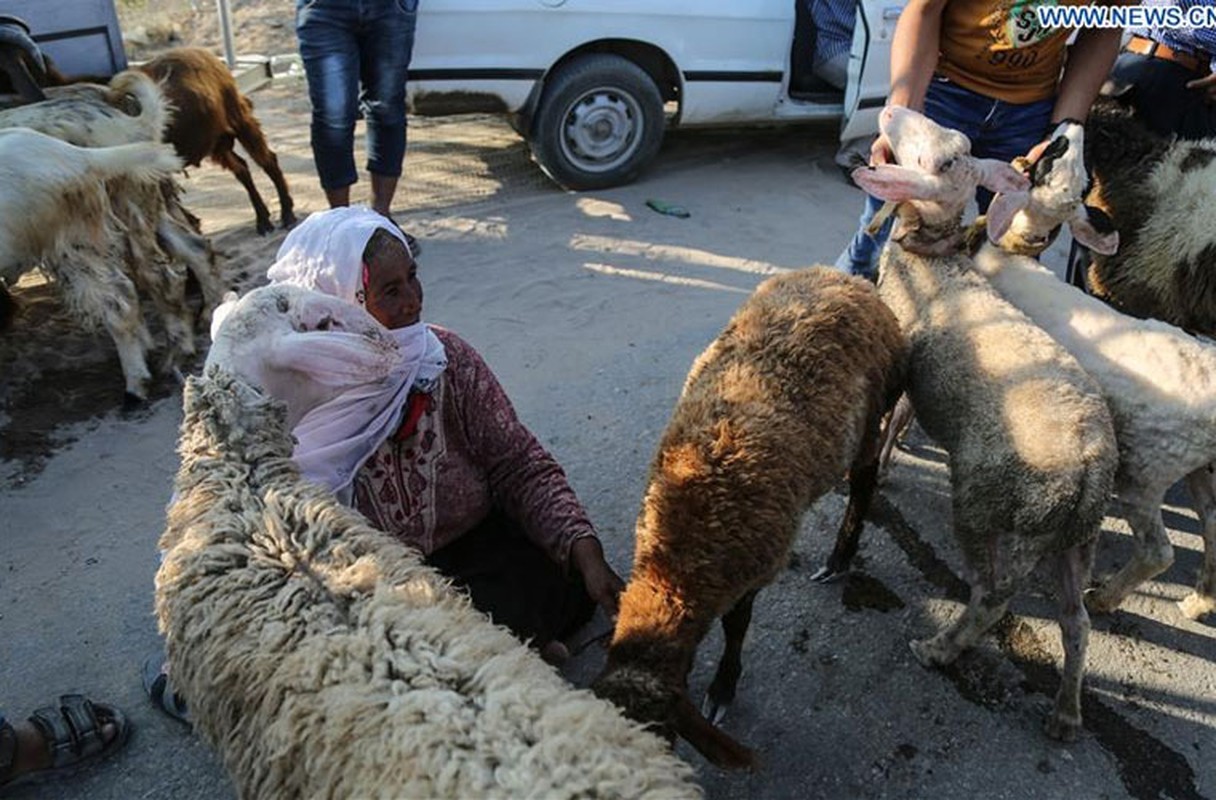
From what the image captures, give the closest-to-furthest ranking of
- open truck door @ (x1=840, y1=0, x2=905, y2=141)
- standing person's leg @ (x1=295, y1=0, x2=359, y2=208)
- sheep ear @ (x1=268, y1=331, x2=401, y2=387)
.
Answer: sheep ear @ (x1=268, y1=331, x2=401, y2=387), standing person's leg @ (x1=295, y1=0, x2=359, y2=208), open truck door @ (x1=840, y1=0, x2=905, y2=141)

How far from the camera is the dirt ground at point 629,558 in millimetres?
2658

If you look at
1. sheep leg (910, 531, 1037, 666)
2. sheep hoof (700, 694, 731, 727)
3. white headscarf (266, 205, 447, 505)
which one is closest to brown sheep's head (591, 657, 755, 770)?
Answer: sheep hoof (700, 694, 731, 727)

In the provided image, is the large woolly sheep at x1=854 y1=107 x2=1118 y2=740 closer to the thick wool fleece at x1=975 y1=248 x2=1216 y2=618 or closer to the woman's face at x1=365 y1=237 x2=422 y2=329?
the thick wool fleece at x1=975 y1=248 x2=1216 y2=618

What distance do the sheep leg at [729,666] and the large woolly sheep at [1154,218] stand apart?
2.49 meters

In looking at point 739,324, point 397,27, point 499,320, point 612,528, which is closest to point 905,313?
point 739,324

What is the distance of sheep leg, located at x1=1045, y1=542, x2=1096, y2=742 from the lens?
266 cm

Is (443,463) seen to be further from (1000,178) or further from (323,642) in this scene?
(1000,178)

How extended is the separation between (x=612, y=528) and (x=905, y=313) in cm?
144

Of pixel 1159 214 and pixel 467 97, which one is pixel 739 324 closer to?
pixel 1159 214

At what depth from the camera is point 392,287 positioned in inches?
95.9

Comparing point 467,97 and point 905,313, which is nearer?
point 905,313

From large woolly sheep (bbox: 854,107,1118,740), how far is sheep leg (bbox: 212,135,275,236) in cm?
443

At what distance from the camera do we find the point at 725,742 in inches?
76.9

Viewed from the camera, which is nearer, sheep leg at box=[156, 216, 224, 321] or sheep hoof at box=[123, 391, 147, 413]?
A: sheep hoof at box=[123, 391, 147, 413]
